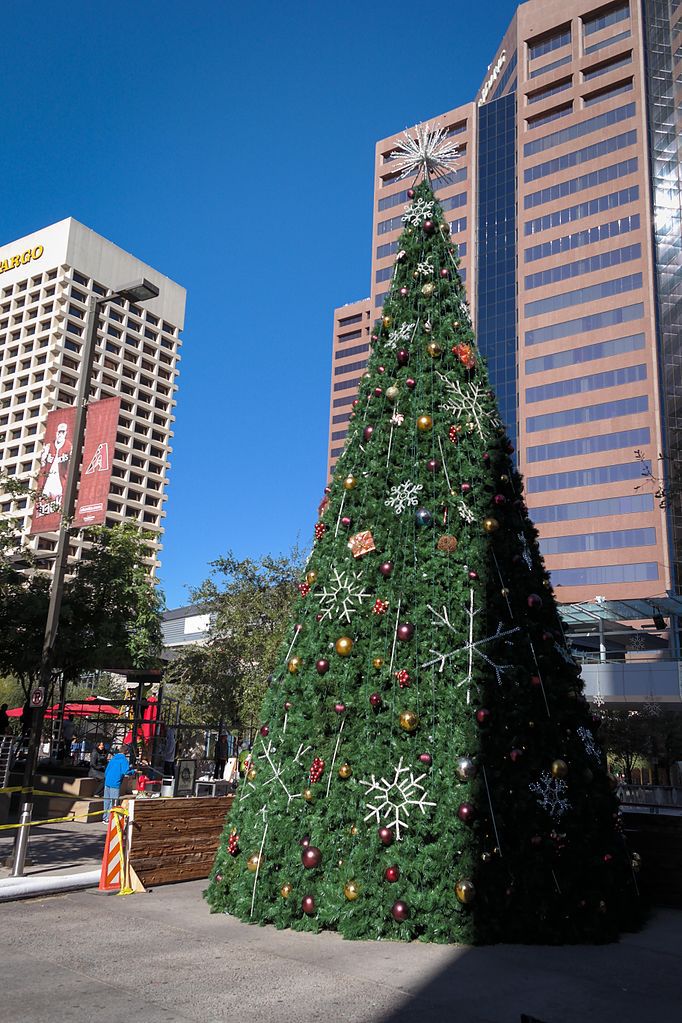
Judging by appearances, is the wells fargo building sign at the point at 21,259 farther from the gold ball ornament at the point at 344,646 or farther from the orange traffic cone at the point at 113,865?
the gold ball ornament at the point at 344,646

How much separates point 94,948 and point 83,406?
773 cm

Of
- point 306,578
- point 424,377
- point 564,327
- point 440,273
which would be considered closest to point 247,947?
point 306,578

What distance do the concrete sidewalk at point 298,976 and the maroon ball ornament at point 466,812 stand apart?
107 centimetres

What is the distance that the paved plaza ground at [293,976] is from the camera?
5.44 m

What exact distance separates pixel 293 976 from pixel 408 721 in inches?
93.7

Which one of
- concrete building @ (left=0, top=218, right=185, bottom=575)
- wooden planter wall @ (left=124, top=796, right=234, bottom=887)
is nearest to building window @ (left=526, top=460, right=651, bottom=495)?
concrete building @ (left=0, top=218, right=185, bottom=575)

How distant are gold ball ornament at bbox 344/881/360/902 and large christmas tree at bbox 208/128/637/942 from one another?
2 centimetres

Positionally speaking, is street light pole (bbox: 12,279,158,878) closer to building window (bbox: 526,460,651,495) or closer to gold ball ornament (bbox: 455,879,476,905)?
gold ball ornament (bbox: 455,879,476,905)

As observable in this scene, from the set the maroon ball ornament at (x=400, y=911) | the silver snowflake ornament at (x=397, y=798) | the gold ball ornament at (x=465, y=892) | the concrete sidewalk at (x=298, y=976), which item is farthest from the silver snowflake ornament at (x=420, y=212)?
the concrete sidewalk at (x=298, y=976)

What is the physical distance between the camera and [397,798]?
298 inches

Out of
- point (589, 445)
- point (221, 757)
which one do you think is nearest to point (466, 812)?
point (221, 757)

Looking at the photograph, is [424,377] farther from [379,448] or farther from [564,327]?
[564,327]

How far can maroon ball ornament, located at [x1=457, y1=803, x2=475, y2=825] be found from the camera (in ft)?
23.9

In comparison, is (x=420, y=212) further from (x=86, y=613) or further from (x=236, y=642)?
(x=236, y=642)
